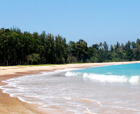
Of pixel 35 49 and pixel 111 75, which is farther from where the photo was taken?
pixel 35 49

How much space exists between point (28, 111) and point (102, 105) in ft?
7.93

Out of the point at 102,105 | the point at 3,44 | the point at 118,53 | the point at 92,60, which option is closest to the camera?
the point at 102,105

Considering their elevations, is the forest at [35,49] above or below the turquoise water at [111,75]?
above

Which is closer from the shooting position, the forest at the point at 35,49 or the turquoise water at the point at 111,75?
the turquoise water at the point at 111,75

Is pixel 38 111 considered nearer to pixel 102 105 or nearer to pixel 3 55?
pixel 102 105

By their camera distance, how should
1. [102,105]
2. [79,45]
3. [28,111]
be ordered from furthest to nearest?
[79,45]
[102,105]
[28,111]

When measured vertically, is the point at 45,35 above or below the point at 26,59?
above

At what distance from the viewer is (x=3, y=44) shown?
138ft

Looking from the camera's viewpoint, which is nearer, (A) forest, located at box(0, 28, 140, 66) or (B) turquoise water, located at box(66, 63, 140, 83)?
(B) turquoise water, located at box(66, 63, 140, 83)

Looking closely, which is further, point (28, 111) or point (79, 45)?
point (79, 45)

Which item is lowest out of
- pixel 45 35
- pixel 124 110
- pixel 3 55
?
pixel 124 110

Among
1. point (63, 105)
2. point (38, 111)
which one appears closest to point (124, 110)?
point (63, 105)

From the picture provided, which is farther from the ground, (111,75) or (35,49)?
(35,49)

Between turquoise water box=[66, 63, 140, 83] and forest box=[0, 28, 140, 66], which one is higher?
forest box=[0, 28, 140, 66]
